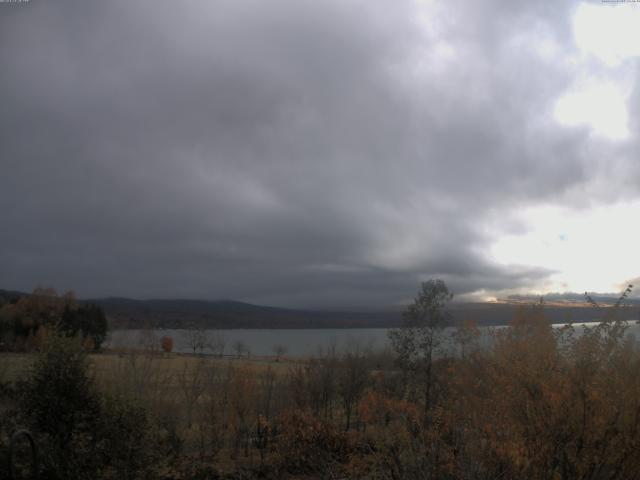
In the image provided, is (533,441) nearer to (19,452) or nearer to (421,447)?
(421,447)

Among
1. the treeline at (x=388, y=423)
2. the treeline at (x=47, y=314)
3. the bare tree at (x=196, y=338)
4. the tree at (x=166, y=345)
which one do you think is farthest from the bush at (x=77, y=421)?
the tree at (x=166, y=345)

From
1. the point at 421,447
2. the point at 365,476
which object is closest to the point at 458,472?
the point at 421,447

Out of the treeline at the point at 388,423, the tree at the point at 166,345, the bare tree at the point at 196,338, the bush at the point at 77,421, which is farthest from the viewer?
the tree at the point at 166,345

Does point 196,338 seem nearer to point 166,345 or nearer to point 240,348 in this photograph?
point 166,345

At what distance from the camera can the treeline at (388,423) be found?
9992mm

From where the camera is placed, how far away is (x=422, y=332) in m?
27.5

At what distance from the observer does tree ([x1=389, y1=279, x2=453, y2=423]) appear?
90.0ft

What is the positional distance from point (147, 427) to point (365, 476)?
609cm

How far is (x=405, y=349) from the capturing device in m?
27.6

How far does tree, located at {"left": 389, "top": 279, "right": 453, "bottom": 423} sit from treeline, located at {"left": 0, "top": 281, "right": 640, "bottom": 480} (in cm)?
425

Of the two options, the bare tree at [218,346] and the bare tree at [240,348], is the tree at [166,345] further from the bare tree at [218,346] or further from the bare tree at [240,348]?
the bare tree at [240,348]

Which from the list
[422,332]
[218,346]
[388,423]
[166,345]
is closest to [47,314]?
[166,345]

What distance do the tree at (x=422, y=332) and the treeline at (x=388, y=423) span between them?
13.9 ft

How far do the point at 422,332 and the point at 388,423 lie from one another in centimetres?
1439
